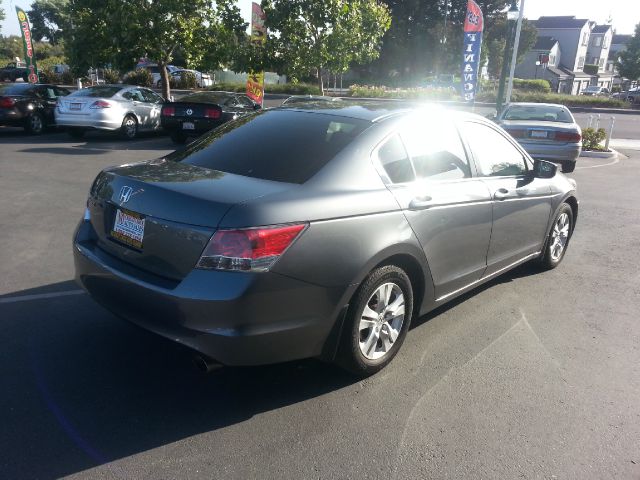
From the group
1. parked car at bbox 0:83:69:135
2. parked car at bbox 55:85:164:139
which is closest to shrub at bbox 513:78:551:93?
parked car at bbox 55:85:164:139

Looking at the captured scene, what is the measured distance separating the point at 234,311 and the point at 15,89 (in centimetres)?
1572

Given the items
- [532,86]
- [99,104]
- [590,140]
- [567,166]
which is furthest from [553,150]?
[532,86]

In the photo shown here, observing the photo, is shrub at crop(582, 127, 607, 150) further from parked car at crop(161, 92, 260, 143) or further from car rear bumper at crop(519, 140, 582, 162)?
parked car at crop(161, 92, 260, 143)

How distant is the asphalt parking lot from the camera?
2.78m

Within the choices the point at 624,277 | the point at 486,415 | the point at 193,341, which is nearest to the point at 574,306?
the point at 624,277

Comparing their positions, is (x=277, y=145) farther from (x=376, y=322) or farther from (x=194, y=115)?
(x=194, y=115)

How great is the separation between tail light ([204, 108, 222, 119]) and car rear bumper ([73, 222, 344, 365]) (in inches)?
462

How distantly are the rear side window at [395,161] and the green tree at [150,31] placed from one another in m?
15.3

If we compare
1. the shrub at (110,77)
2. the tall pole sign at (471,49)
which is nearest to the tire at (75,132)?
the tall pole sign at (471,49)

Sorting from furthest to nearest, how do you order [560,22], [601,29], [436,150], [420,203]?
[601,29] → [560,22] → [436,150] → [420,203]

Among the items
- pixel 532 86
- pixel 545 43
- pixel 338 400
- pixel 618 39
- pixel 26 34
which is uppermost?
pixel 618 39

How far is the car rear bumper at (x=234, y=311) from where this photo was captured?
2.82m

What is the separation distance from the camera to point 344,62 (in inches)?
677

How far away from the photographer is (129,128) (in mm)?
15359
